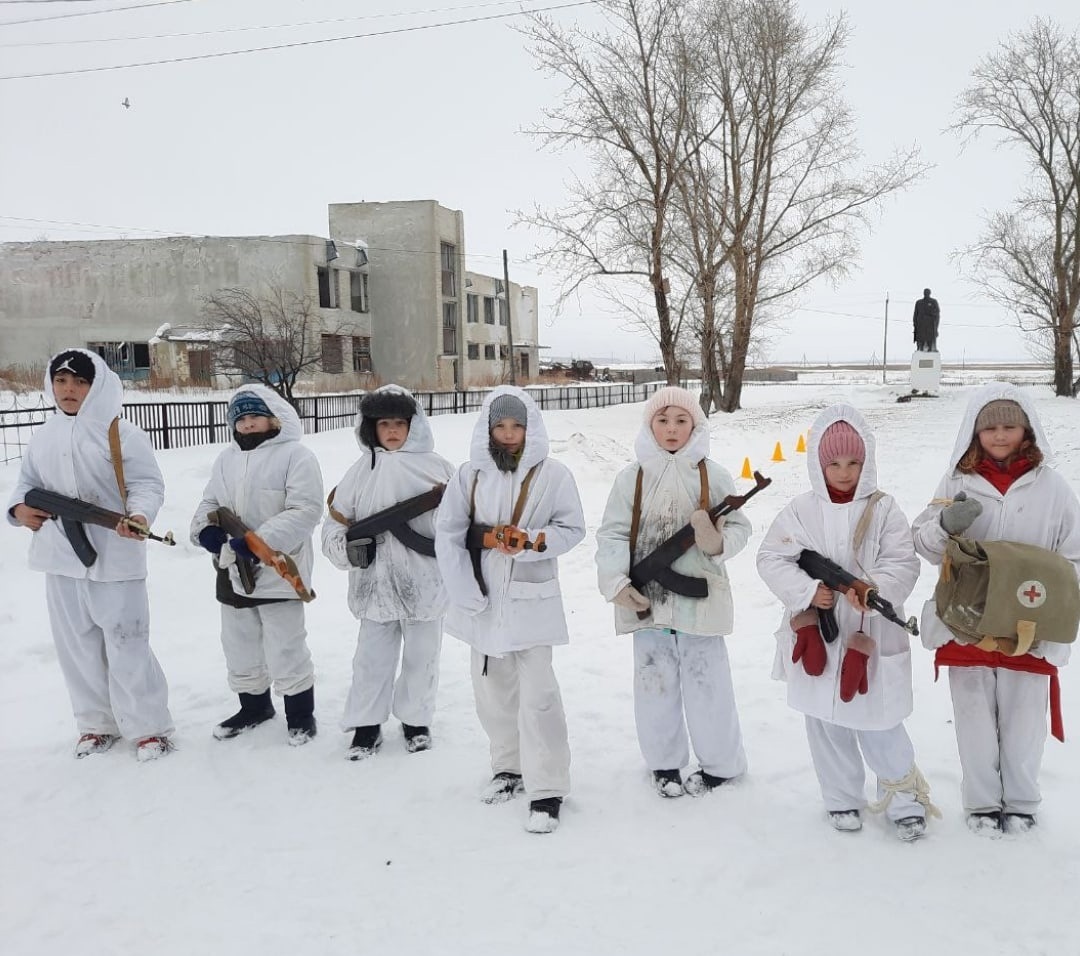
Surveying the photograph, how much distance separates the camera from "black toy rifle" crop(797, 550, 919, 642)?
2871 millimetres

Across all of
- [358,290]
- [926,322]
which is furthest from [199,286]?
[926,322]

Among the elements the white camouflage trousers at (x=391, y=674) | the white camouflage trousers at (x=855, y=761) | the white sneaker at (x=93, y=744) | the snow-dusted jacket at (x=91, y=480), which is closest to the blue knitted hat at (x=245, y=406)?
the snow-dusted jacket at (x=91, y=480)

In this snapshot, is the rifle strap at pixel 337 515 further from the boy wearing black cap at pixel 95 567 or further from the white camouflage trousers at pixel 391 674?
the boy wearing black cap at pixel 95 567

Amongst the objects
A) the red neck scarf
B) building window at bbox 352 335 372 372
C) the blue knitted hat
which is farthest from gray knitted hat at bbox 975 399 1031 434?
building window at bbox 352 335 372 372

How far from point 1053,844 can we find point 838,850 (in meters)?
0.80

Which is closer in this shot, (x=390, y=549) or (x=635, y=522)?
(x=635, y=522)

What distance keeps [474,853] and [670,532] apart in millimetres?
1567

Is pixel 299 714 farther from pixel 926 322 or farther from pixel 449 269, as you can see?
pixel 449 269

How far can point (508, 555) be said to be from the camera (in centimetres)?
341

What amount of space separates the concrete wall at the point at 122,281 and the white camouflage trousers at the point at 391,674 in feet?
93.1

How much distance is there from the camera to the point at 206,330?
92.9 ft

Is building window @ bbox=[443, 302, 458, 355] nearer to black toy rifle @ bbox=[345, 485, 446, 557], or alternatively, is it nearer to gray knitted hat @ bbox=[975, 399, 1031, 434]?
black toy rifle @ bbox=[345, 485, 446, 557]

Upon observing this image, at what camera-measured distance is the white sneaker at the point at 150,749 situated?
13.2 feet

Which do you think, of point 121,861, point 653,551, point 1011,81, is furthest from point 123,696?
point 1011,81
